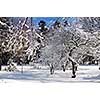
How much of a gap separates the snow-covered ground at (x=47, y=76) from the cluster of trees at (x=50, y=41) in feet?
0.26

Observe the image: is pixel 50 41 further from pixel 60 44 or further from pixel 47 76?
pixel 47 76

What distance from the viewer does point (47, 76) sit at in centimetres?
346

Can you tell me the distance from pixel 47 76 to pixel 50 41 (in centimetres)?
37

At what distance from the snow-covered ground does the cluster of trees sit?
0.26 ft

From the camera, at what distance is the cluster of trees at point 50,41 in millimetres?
3436

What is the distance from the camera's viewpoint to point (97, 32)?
3.43 m
